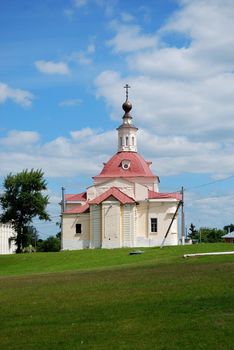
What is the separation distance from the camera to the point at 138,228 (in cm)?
6750

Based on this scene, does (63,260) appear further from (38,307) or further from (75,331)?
(75,331)

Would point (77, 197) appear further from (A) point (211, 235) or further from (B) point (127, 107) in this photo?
(A) point (211, 235)

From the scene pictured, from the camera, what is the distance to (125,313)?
16.4 m

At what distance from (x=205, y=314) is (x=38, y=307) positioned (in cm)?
605

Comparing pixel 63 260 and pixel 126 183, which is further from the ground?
pixel 126 183

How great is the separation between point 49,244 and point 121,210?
44.6m

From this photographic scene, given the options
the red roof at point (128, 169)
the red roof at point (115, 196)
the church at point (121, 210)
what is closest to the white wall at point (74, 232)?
the church at point (121, 210)

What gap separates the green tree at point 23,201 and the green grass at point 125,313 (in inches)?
1811

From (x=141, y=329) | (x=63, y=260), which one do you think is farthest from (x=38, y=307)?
(x=63, y=260)

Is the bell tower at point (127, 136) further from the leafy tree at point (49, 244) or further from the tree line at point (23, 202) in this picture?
the leafy tree at point (49, 244)

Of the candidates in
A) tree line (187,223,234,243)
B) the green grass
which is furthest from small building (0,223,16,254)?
the green grass

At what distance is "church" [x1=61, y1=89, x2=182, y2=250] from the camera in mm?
65438

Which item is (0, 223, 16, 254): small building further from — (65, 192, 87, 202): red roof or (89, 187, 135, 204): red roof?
(89, 187, 135, 204): red roof

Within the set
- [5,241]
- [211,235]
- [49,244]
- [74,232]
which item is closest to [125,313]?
[74,232]
